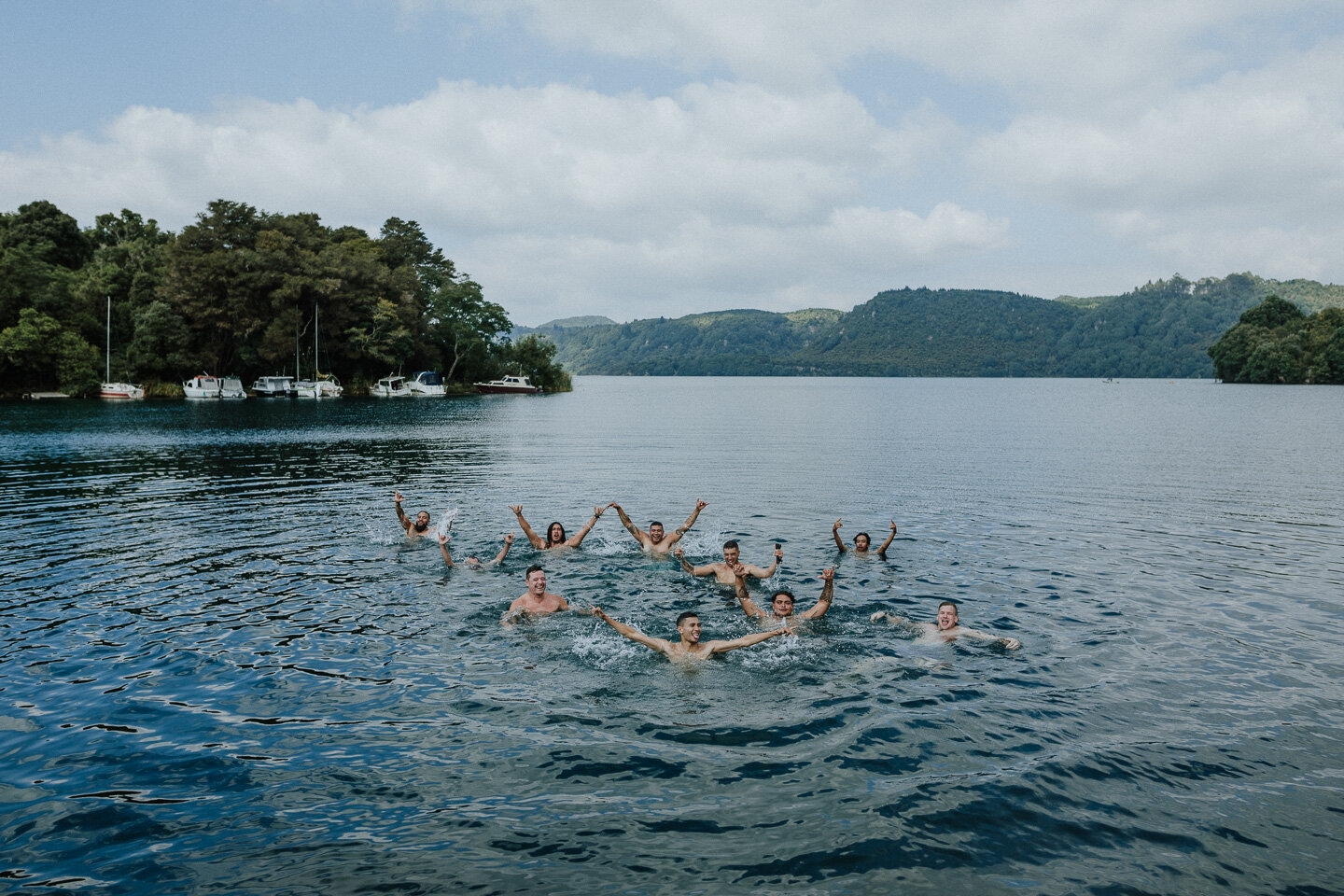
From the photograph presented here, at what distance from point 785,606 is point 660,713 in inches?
157

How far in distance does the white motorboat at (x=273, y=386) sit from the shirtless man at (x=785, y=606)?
96.8 metres

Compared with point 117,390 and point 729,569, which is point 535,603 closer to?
point 729,569

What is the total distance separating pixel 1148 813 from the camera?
8547mm

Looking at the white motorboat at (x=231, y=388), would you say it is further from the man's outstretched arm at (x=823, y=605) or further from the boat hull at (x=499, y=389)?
the man's outstretched arm at (x=823, y=605)

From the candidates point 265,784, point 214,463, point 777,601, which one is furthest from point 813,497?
point 214,463

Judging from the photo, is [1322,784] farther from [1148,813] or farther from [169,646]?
[169,646]

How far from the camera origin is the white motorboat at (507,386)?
134 m

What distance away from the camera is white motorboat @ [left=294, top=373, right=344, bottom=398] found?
9775cm

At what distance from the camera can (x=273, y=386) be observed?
319 ft

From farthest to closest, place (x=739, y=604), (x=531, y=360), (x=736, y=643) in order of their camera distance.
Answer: (x=531, y=360) < (x=739, y=604) < (x=736, y=643)

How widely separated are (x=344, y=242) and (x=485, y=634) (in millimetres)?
120504

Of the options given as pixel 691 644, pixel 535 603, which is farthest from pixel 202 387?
pixel 691 644

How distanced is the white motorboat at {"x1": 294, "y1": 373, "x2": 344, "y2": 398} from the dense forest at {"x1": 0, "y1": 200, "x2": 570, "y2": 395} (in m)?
1.47

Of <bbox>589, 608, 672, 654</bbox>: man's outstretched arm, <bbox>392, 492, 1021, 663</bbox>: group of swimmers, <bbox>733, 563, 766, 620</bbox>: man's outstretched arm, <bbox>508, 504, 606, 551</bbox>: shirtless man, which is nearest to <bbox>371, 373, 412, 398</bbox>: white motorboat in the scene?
<bbox>508, 504, 606, 551</bbox>: shirtless man
